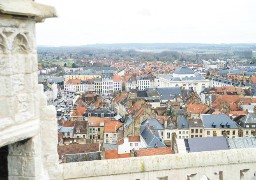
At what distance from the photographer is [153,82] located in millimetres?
102125

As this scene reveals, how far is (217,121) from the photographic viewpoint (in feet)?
140

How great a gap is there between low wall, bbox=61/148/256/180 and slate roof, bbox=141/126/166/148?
87.7 ft

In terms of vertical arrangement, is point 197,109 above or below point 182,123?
above

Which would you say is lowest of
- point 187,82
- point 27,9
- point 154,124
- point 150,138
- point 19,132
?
point 187,82

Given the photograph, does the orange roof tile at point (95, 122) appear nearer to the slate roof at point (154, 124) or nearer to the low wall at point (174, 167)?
the slate roof at point (154, 124)

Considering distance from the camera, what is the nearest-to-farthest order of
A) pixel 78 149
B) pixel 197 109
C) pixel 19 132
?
1. pixel 19 132
2. pixel 78 149
3. pixel 197 109

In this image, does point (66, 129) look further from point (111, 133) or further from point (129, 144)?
→ point (129, 144)

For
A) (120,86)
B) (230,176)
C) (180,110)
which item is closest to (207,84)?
(120,86)

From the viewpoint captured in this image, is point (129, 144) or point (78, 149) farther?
point (129, 144)

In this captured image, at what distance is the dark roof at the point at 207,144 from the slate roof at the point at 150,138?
4188mm

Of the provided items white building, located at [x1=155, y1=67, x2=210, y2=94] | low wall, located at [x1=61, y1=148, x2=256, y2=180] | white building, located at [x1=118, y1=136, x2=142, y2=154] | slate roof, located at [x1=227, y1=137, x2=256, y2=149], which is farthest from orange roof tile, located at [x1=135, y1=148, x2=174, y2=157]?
white building, located at [x1=155, y1=67, x2=210, y2=94]

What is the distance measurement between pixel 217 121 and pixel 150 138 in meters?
10.9

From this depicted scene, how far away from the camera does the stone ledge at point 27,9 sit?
3377mm

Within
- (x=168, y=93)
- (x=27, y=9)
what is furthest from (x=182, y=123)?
(x=27, y=9)
